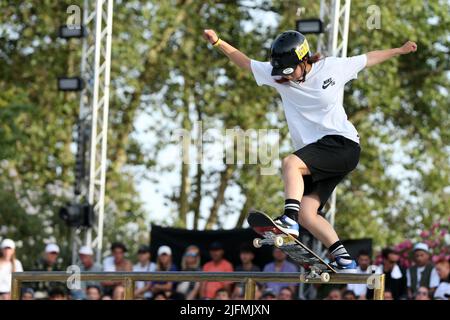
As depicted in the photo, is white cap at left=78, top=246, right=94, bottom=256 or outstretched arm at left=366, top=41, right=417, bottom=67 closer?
outstretched arm at left=366, top=41, right=417, bottom=67

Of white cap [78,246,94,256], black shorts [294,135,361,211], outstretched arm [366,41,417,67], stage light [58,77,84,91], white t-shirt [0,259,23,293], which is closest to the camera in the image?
black shorts [294,135,361,211]

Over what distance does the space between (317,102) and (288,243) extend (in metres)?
1.07

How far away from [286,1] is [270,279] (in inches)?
750

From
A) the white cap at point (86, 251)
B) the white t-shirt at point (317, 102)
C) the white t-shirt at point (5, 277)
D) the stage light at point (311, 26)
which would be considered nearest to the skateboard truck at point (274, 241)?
the white t-shirt at point (317, 102)

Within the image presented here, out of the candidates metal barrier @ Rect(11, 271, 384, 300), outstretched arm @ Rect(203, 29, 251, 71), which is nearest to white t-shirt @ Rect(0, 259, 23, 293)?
metal barrier @ Rect(11, 271, 384, 300)

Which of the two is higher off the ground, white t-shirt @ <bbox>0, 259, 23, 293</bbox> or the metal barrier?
the metal barrier

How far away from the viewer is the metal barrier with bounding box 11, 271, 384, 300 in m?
7.23

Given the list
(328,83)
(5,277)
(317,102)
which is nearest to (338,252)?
(317,102)

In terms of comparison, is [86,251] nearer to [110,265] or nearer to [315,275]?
[110,265]

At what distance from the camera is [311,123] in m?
8.12

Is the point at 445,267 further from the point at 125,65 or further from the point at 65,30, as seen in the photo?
the point at 125,65

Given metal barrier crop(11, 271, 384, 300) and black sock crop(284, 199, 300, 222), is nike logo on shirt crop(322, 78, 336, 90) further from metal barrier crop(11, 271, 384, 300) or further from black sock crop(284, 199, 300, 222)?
metal barrier crop(11, 271, 384, 300)

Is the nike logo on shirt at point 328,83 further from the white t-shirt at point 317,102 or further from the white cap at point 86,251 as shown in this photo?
the white cap at point 86,251

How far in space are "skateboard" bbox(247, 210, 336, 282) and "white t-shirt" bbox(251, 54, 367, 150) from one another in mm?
731
